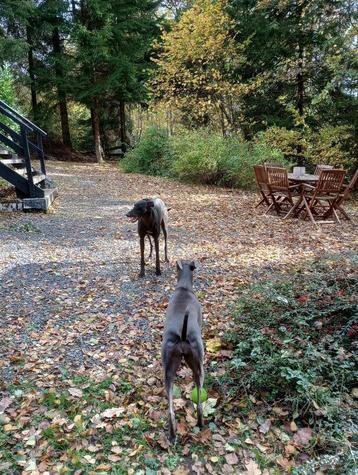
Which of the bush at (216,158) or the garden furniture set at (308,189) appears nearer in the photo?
the garden furniture set at (308,189)

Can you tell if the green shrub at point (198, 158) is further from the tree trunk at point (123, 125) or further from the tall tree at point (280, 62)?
the tree trunk at point (123, 125)

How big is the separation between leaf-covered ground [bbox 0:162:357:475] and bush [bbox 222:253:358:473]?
15cm

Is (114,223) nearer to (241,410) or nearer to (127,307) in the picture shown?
(127,307)

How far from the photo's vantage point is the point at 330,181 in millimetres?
7609

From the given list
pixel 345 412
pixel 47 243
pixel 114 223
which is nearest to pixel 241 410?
pixel 345 412

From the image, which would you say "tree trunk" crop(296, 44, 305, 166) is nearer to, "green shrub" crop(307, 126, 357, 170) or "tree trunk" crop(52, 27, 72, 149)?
"green shrub" crop(307, 126, 357, 170)

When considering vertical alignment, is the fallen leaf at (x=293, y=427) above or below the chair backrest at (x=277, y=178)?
below

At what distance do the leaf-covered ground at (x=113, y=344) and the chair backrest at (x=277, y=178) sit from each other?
3.13 ft

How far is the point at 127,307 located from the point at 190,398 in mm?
1539

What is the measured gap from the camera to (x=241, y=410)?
8.50 ft

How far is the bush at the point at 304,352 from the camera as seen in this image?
7.95ft

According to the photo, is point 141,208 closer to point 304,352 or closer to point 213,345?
point 213,345

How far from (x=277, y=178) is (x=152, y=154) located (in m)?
8.16

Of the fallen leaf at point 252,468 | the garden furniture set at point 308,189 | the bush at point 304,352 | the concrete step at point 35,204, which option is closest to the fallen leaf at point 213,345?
the bush at point 304,352
